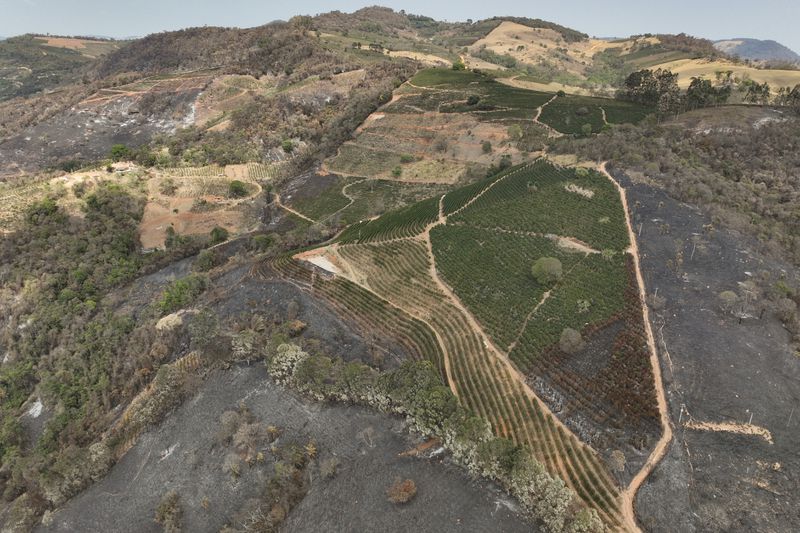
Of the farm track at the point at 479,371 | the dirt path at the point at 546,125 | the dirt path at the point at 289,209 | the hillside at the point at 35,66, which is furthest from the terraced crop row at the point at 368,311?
the hillside at the point at 35,66

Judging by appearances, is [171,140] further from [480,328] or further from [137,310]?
[480,328]

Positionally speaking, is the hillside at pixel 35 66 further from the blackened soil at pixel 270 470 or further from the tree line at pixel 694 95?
the tree line at pixel 694 95

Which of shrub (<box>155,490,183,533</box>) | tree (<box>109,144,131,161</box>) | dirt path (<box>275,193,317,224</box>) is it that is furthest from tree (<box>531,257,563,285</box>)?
tree (<box>109,144,131,161</box>)

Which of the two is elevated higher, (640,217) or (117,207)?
(640,217)

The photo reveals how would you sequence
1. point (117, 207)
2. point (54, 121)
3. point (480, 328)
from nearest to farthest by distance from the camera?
point (480, 328)
point (117, 207)
point (54, 121)

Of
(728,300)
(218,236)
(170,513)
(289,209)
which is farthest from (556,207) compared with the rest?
(218,236)

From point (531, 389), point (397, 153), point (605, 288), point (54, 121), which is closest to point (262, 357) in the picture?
point (531, 389)
